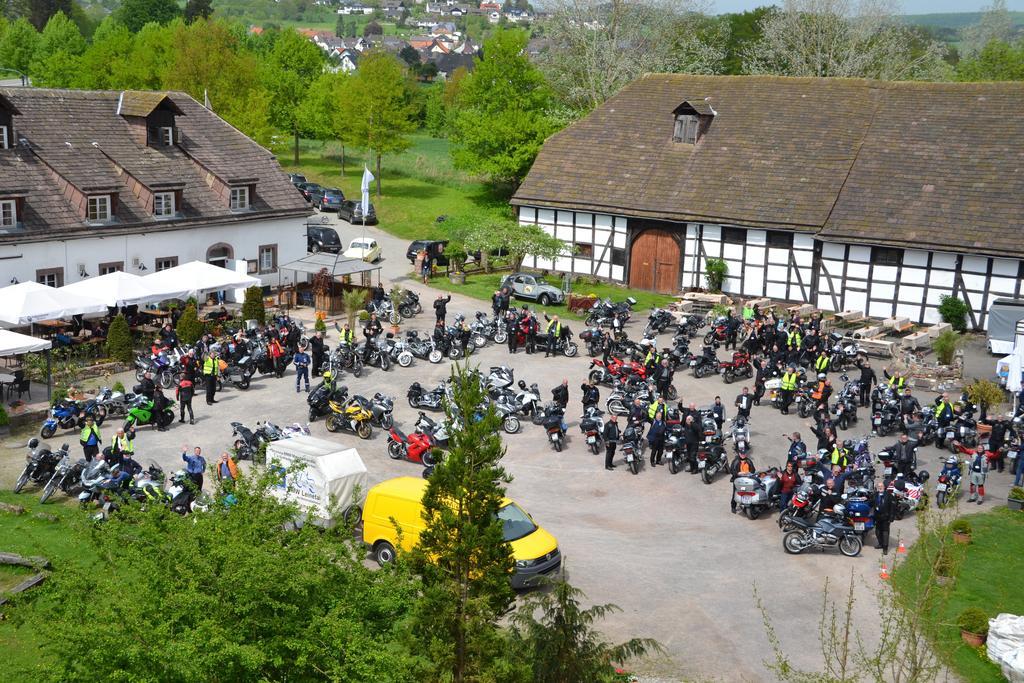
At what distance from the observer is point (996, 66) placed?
72562mm

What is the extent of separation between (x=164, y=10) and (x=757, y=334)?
3863 inches

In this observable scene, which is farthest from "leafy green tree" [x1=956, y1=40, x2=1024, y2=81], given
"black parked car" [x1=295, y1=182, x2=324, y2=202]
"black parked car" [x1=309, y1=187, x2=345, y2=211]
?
"black parked car" [x1=295, y1=182, x2=324, y2=202]

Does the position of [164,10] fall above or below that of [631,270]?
above

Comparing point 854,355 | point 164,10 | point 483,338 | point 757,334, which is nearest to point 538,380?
point 483,338

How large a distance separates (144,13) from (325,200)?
6564 centimetres

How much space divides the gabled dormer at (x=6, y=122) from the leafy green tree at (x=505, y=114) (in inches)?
1060

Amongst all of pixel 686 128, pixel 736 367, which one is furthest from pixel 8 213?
pixel 686 128

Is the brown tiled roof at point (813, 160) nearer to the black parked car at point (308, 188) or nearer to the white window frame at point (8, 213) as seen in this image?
the black parked car at point (308, 188)

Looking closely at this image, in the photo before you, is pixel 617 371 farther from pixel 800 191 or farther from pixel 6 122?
pixel 6 122

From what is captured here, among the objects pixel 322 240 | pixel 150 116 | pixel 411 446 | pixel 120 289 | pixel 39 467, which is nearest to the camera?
pixel 39 467

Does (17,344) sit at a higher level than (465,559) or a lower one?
lower

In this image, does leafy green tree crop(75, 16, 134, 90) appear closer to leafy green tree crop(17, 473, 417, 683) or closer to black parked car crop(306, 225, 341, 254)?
black parked car crop(306, 225, 341, 254)

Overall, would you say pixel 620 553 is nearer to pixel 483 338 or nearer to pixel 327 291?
pixel 483 338

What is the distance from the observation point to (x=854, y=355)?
34625 millimetres
